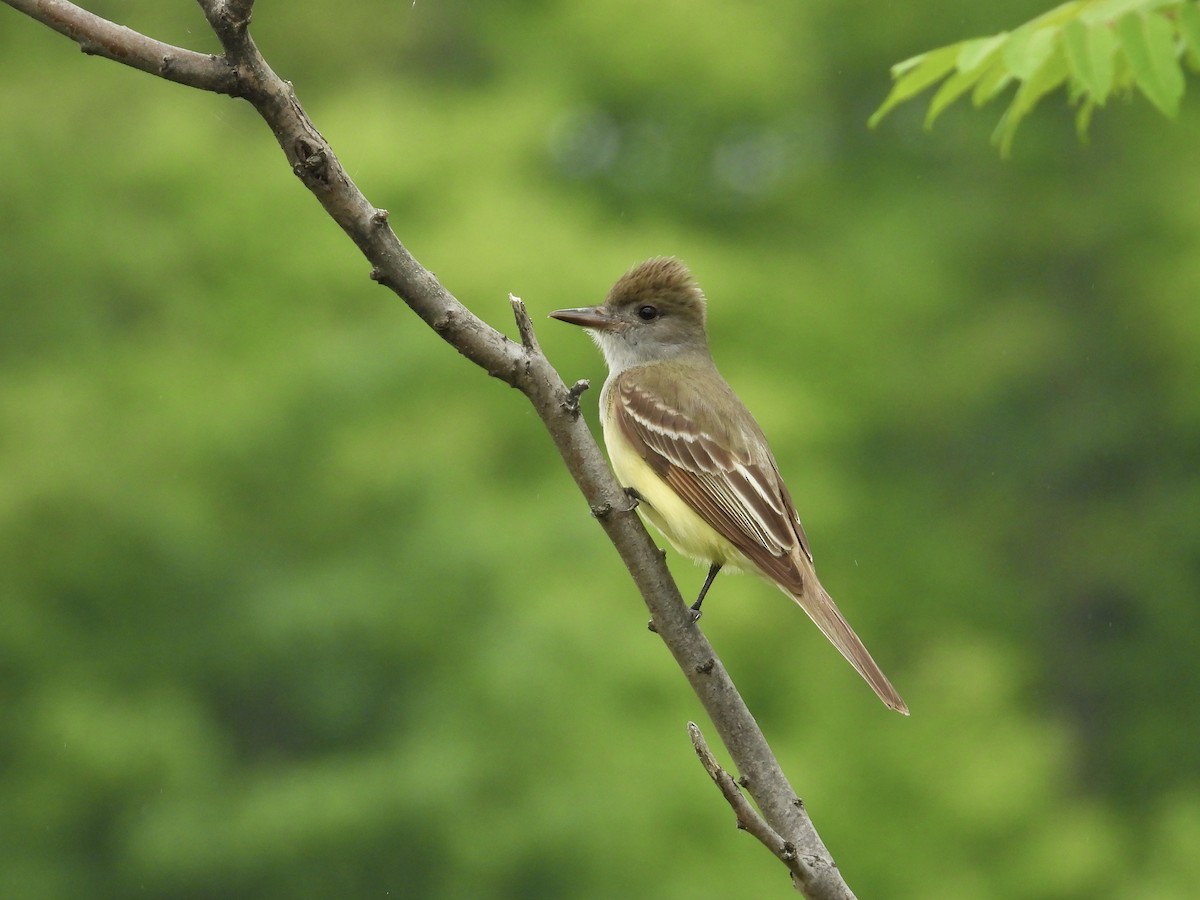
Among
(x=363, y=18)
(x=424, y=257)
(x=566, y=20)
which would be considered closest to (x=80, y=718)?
(x=424, y=257)

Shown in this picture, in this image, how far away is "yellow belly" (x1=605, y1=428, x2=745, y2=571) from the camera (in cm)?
545

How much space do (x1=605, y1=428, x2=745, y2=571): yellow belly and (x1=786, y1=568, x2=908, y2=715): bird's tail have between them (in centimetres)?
36

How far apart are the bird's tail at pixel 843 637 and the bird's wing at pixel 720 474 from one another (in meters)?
0.12

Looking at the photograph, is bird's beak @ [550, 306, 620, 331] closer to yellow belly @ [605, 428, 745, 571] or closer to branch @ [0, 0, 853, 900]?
yellow belly @ [605, 428, 745, 571]

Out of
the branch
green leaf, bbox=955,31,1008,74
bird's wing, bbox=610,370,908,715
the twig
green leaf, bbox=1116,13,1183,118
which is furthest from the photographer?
bird's wing, bbox=610,370,908,715

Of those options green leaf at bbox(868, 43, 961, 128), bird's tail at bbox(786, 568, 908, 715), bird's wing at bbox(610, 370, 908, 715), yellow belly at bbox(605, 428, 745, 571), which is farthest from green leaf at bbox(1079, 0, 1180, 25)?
yellow belly at bbox(605, 428, 745, 571)

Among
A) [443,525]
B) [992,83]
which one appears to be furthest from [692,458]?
[443,525]

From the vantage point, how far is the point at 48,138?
16.3 meters

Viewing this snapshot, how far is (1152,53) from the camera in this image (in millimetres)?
3791

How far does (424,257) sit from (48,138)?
493cm

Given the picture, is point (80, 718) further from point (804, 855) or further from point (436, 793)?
point (804, 855)

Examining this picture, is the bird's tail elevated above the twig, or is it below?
above

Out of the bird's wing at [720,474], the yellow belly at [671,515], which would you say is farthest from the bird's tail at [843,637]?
the yellow belly at [671,515]

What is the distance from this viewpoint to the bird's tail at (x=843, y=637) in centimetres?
431
